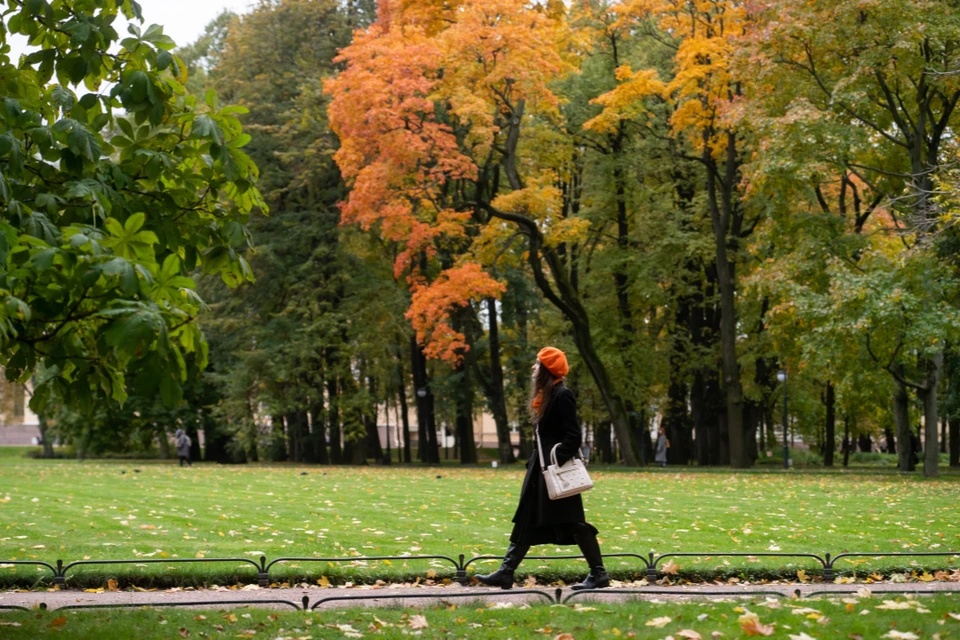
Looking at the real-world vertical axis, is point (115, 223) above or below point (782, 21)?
below

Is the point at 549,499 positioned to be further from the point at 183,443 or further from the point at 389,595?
the point at 183,443

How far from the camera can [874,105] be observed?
29.2 meters

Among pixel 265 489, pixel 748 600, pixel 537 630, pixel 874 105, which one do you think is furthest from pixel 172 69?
pixel 874 105

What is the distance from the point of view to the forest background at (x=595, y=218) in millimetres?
27656

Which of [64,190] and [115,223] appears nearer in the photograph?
[115,223]

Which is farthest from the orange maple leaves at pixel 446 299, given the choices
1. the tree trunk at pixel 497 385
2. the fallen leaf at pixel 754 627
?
the fallen leaf at pixel 754 627

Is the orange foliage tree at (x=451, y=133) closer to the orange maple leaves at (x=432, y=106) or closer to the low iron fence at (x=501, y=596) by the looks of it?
the orange maple leaves at (x=432, y=106)

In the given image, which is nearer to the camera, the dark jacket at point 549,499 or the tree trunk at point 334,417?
the dark jacket at point 549,499

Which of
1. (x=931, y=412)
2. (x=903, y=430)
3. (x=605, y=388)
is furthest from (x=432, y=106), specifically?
(x=903, y=430)

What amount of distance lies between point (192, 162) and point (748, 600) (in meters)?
5.14

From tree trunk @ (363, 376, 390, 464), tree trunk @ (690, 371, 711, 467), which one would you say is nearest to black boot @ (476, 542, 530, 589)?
tree trunk @ (690, 371, 711, 467)

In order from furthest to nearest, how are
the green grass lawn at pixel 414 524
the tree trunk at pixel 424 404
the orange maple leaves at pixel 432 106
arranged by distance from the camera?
the tree trunk at pixel 424 404
the orange maple leaves at pixel 432 106
the green grass lawn at pixel 414 524

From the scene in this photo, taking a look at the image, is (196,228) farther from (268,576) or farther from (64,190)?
(268,576)

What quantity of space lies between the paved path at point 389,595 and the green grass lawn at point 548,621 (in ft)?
1.26
